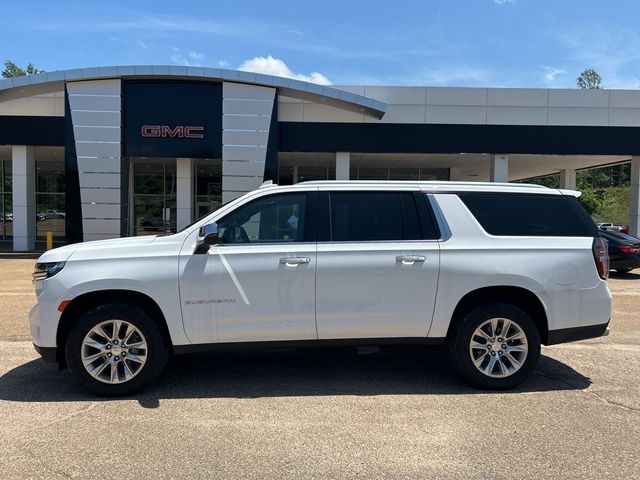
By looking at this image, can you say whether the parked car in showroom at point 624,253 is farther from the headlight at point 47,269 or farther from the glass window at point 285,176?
the glass window at point 285,176

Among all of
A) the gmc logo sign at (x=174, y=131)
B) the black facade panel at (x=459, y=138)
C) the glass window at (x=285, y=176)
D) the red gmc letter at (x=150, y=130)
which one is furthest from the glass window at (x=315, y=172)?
the red gmc letter at (x=150, y=130)

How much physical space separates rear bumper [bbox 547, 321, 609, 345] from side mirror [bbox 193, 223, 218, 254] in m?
3.33

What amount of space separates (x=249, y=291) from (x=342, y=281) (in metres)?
0.85

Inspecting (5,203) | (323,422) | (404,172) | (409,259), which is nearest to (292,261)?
(409,259)

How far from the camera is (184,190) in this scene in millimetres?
20438

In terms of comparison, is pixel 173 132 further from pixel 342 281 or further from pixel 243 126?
pixel 342 281

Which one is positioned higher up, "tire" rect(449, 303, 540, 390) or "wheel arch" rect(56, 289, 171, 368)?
"wheel arch" rect(56, 289, 171, 368)

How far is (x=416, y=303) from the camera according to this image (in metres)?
4.75

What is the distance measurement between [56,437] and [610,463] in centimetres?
397

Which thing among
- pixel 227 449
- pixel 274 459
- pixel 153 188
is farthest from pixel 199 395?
pixel 153 188

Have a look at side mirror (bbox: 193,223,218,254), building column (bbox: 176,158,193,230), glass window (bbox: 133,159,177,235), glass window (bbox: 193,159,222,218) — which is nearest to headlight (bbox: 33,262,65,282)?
side mirror (bbox: 193,223,218,254)

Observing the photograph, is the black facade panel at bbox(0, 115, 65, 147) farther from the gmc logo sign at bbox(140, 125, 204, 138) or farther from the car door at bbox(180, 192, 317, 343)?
the car door at bbox(180, 192, 317, 343)

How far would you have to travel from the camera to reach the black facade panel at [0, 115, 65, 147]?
19.2m

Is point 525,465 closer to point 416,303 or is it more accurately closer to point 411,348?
point 416,303
